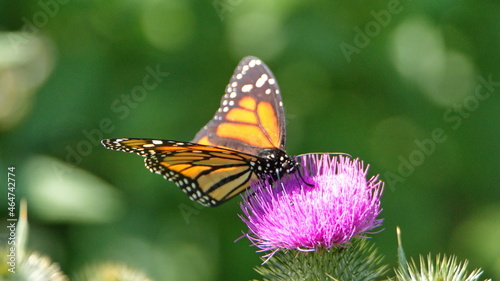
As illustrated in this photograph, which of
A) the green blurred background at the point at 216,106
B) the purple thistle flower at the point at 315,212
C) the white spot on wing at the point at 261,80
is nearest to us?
the purple thistle flower at the point at 315,212

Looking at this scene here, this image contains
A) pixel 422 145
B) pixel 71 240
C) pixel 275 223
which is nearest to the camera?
pixel 275 223

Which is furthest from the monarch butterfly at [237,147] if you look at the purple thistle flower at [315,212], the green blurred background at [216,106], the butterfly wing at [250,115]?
the green blurred background at [216,106]

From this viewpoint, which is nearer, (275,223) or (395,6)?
(275,223)

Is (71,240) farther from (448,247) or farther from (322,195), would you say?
(448,247)

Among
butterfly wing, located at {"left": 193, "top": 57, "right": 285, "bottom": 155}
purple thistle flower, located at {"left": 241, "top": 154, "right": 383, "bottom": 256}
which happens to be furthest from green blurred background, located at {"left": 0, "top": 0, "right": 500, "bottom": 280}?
purple thistle flower, located at {"left": 241, "top": 154, "right": 383, "bottom": 256}

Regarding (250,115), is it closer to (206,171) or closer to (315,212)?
(206,171)

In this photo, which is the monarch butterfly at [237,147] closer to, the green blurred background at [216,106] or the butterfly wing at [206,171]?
the butterfly wing at [206,171]

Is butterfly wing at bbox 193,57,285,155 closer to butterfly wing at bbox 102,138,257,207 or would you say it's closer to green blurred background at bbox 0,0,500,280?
butterfly wing at bbox 102,138,257,207

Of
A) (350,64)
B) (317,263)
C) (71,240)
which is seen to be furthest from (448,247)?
(71,240)

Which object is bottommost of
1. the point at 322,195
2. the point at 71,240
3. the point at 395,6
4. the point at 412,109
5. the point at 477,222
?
the point at 71,240
